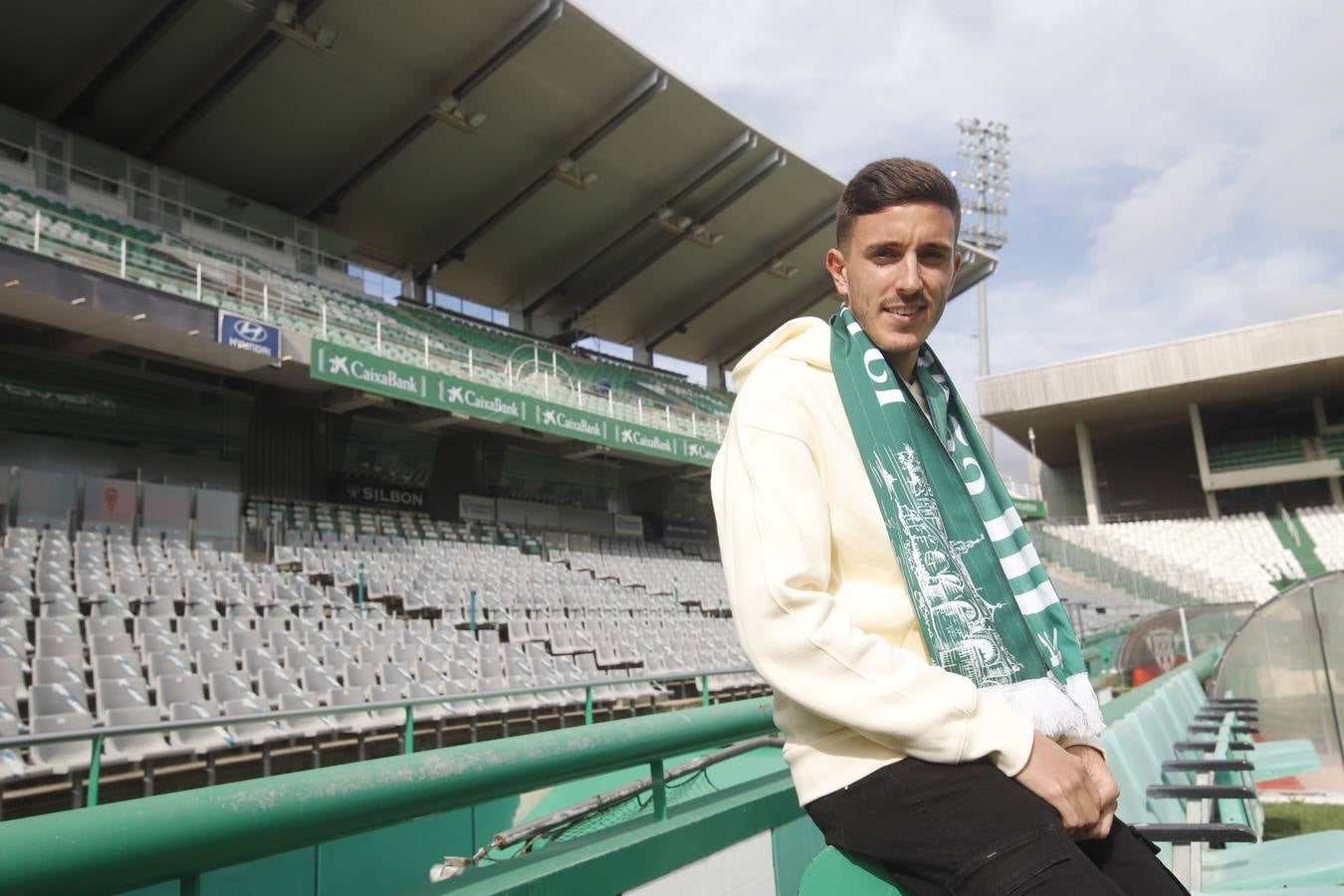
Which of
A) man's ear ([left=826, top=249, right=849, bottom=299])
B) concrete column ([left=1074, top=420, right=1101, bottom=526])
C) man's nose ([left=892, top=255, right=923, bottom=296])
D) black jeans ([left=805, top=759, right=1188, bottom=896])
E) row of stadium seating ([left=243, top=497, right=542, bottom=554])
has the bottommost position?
black jeans ([left=805, top=759, right=1188, bottom=896])

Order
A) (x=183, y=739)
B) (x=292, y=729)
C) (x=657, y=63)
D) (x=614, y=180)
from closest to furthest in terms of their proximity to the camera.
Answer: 1. (x=183, y=739)
2. (x=292, y=729)
3. (x=657, y=63)
4. (x=614, y=180)

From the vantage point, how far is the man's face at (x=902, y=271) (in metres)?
1.34

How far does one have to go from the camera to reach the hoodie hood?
1.33m

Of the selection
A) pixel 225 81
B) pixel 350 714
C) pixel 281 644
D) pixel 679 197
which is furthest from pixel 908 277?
pixel 679 197

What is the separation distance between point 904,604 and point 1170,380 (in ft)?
118

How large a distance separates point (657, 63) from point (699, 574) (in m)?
→ 12.0

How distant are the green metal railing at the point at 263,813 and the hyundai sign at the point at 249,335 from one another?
1444 centimetres

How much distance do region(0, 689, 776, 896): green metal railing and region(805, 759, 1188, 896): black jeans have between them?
19.9 inches

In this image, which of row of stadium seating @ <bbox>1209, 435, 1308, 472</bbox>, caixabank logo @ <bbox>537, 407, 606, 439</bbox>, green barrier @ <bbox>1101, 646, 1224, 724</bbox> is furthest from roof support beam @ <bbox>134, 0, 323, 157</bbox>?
row of stadium seating @ <bbox>1209, 435, 1308, 472</bbox>

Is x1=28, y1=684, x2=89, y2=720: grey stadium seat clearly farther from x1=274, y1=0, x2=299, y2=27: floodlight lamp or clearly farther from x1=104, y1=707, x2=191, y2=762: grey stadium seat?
x1=274, y1=0, x2=299, y2=27: floodlight lamp

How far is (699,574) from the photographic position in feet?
71.4

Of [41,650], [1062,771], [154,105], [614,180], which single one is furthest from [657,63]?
[1062,771]

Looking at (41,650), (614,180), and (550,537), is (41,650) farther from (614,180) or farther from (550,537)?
(614,180)

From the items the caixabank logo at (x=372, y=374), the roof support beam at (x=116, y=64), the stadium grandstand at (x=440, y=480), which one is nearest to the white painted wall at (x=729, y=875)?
the stadium grandstand at (x=440, y=480)
